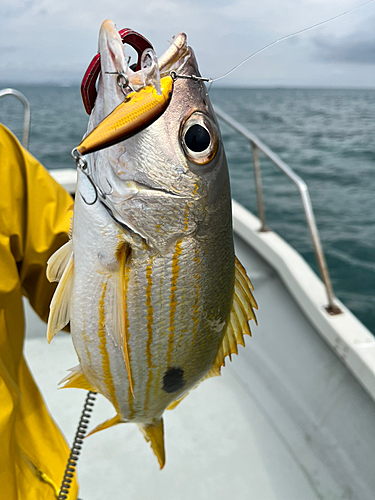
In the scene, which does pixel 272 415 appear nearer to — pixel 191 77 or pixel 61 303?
pixel 61 303

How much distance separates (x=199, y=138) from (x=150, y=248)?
185 mm

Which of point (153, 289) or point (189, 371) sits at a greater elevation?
point (153, 289)

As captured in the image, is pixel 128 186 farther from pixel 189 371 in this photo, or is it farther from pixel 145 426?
pixel 145 426

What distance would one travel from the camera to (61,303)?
0.75 meters

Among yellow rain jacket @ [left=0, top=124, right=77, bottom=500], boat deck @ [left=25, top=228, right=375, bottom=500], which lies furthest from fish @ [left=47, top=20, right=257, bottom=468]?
boat deck @ [left=25, top=228, right=375, bottom=500]

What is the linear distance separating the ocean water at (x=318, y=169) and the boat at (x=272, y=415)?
0.93 m

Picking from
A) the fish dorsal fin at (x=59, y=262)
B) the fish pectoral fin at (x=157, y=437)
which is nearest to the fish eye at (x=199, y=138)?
the fish dorsal fin at (x=59, y=262)

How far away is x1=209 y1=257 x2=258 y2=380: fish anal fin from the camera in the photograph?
88 cm

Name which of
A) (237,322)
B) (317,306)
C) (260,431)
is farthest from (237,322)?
(260,431)

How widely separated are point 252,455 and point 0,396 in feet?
4.77

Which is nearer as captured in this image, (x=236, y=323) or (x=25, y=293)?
(x=236, y=323)

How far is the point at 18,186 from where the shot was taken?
102 centimetres

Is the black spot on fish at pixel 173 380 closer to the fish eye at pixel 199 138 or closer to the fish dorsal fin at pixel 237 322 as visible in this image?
the fish dorsal fin at pixel 237 322

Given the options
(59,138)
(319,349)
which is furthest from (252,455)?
(59,138)
